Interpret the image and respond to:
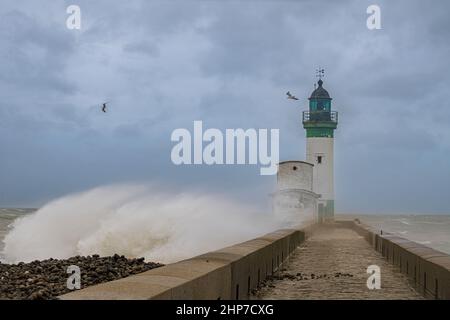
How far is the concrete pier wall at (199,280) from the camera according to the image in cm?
396

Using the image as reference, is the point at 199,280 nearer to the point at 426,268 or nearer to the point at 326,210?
A: the point at 426,268

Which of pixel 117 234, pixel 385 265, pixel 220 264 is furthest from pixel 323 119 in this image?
pixel 220 264

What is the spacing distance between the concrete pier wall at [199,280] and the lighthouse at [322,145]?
2734 cm

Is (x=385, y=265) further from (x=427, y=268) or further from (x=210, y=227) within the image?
(x=210, y=227)

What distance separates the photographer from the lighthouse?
120 feet

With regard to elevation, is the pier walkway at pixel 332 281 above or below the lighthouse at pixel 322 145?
A: below

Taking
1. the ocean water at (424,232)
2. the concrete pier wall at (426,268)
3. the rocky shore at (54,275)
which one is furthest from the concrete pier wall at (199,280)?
the ocean water at (424,232)

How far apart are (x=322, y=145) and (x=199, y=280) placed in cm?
3295

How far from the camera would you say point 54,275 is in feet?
33.2

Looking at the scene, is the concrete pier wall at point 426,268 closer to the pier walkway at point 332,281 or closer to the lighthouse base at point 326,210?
the pier walkway at point 332,281

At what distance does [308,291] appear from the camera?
8.13 metres

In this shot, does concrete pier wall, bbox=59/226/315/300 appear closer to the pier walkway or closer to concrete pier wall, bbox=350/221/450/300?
the pier walkway

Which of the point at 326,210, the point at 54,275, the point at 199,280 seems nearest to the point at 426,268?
the point at 199,280
